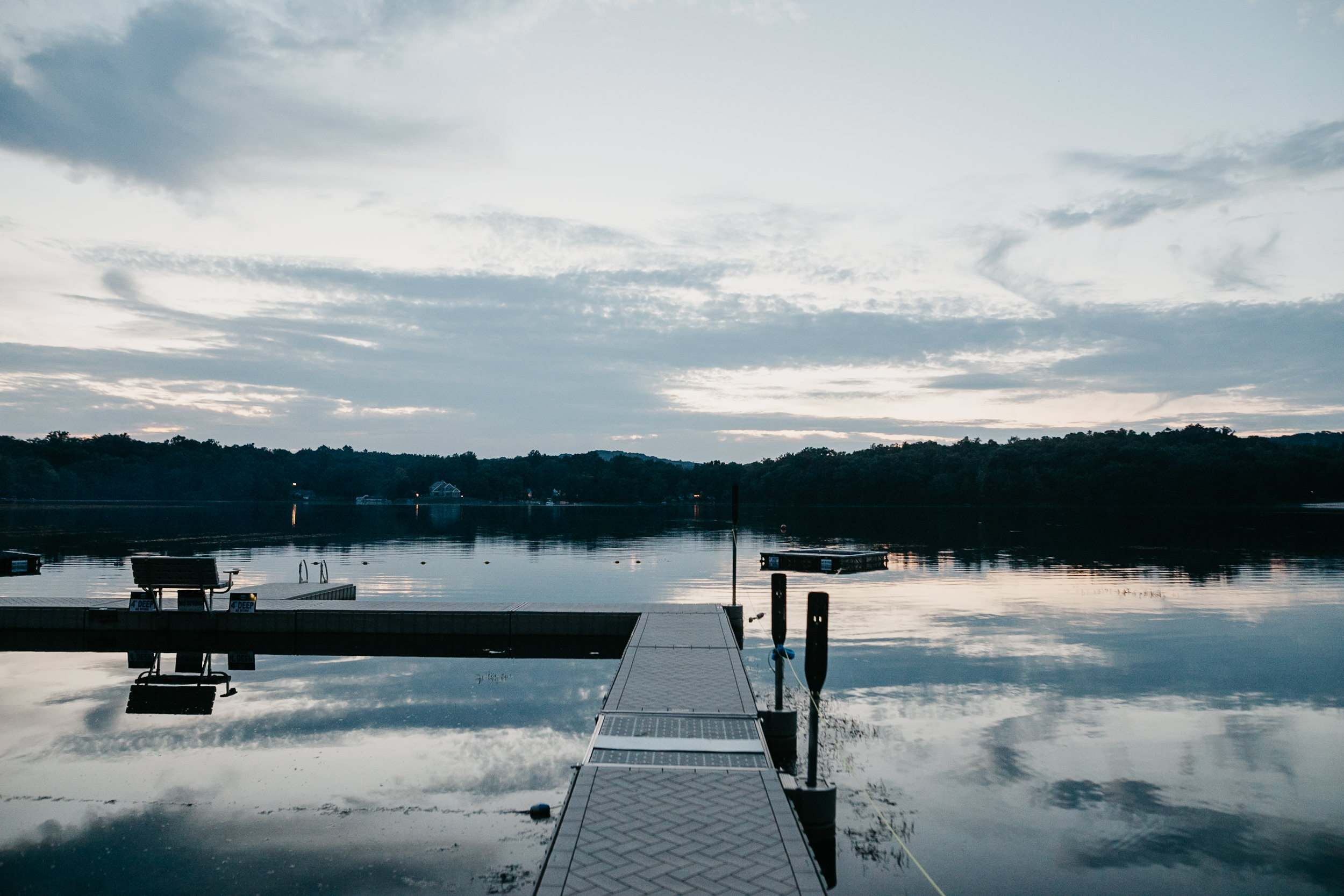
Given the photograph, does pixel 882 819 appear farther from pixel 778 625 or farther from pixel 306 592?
pixel 306 592

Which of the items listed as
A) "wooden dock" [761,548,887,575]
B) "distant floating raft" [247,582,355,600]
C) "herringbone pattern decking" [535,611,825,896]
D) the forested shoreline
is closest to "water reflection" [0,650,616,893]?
"herringbone pattern decking" [535,611,825,896]

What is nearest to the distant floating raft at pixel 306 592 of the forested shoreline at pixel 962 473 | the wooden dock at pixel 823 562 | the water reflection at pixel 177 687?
the water reflection at pixel 177 687

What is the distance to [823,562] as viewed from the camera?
39688 mm

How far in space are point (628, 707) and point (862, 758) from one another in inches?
148

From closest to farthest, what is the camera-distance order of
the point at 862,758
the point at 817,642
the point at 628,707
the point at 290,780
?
the point at 817,642
the point at 290,780
the point at 628,707
the point at 862,758

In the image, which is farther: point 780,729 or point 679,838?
point 780,729

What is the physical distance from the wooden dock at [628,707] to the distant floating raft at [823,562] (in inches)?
739

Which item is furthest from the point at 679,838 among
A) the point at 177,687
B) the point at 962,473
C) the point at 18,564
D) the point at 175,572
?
the point at 962,473

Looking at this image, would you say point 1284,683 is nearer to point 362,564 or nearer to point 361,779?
point 361,779

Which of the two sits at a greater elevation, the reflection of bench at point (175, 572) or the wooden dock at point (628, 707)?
the reflection of bench at point (175, 572)

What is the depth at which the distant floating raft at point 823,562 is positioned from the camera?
3959 centimetres

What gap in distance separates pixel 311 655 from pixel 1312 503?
156560 millimetres

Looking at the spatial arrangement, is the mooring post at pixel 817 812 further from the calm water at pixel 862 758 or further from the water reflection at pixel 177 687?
the water reflection at pixel 177 687

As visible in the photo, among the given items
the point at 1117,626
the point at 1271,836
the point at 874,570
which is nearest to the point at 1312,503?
the point at 874,570
